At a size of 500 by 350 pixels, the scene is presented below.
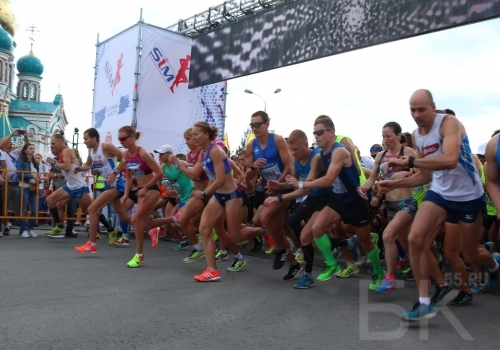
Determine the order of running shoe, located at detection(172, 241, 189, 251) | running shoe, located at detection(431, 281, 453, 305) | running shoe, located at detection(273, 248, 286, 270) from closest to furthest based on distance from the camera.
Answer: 1. running shoe, located at detection(431, 281, 453, 305)
2. running shoe, located at detection(273, 248, 286, 270)
3. running shoe, located at detection(172, 241, 189, 251)

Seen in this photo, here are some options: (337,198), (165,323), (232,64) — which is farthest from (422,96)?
(232,64)

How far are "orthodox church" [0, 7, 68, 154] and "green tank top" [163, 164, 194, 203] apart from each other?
63053 millimetres

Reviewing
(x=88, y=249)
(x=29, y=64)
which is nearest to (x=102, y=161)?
(x=88, y=249)

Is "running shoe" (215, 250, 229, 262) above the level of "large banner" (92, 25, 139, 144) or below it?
below

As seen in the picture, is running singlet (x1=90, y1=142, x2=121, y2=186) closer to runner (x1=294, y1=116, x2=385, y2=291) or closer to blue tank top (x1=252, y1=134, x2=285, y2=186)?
blue tank top (x1=252, y1=134, x2=285, y2=186)

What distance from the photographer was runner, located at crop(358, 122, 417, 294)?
5332mm

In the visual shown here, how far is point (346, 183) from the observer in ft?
18.7

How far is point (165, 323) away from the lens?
3951 mm

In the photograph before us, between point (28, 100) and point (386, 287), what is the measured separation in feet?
258

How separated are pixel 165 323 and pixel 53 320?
84cm

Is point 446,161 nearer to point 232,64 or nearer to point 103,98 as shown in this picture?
point 232,64

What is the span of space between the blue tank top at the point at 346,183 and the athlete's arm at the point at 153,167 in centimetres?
268

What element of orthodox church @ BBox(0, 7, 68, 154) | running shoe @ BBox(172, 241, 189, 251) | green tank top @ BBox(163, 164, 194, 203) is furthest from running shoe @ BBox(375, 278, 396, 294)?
orthodox church @ BBox(0, 7, 68, 154)

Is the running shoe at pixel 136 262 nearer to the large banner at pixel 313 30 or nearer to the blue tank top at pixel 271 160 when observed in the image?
the blue tank top at pixel 271 160
